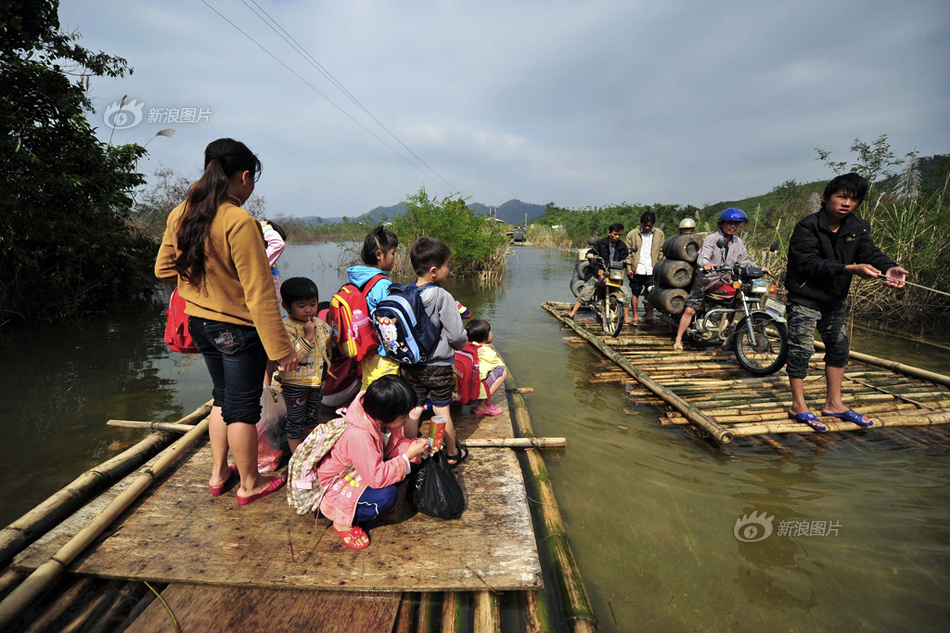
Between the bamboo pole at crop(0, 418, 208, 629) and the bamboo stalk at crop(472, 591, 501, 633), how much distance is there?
188 cm

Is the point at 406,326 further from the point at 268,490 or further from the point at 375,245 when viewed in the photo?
the point at 268,490

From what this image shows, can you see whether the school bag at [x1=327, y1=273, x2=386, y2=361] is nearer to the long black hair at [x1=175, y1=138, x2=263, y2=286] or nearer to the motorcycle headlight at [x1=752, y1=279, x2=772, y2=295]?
the long black hair at [x1=175, y1=138, x2=263, y2=286]

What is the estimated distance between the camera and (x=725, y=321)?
5.43m

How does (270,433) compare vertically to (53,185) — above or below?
below

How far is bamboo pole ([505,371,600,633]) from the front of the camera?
5.93ft

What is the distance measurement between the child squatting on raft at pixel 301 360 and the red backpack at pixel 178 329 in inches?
20.0

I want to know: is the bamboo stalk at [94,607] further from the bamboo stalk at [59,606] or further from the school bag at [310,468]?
the school bag at [310,468]

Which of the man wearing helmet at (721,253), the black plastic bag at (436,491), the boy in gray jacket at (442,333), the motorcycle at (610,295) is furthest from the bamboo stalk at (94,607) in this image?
the motorcycle at (610,295)

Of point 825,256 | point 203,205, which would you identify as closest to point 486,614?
point 203,205

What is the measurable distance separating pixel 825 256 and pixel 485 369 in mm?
3155

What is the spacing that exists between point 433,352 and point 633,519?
1.78 m

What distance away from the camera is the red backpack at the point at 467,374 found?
10.8 feet

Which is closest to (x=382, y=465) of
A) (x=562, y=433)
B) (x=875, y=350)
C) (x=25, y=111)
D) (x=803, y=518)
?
(x=562, y=433)

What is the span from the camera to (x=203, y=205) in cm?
183
